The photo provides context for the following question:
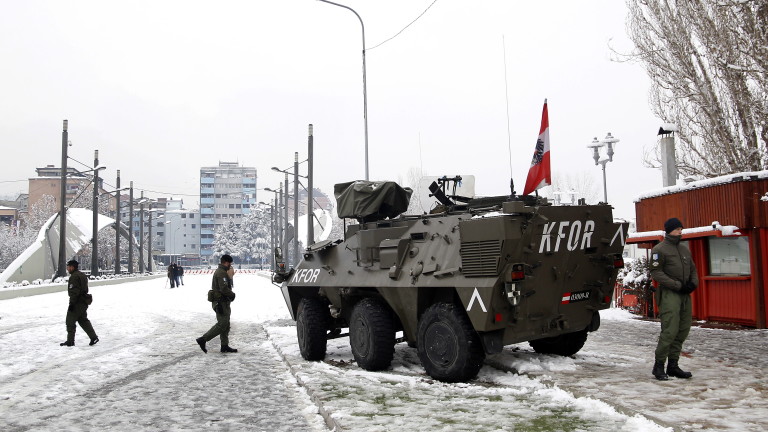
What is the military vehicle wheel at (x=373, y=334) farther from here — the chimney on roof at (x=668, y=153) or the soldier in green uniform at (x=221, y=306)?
the chimney on roof at (x=668, y=153)

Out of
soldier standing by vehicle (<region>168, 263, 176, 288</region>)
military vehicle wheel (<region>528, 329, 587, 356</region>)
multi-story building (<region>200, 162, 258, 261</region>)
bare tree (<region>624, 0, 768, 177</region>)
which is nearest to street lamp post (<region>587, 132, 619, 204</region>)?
bare tree (<region>624, 0, 768, 177</region>)

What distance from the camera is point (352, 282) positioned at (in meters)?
8.77

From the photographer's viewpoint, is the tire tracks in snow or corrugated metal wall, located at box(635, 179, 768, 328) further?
corrugated metal wall, located at box(635, 179, 768, 328)

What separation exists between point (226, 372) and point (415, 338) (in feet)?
8.67

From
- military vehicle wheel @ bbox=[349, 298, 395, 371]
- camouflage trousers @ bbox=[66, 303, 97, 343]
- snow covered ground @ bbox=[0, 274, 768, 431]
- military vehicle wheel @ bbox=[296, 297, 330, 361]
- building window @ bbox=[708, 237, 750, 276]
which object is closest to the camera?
snow covered ground @ bbox=[0, 274, 768, 431]

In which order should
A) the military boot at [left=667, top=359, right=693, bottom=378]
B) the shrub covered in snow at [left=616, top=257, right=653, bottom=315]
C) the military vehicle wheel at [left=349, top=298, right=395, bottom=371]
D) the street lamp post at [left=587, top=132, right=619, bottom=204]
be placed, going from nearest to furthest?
the military boot at [left=667, top=359, right=693, bottom=378], the military vehicle wheel at [left=349, top=298, right=395, bottom=371], the shrub covered in snow at [left=616, top=257, right=653, bottom=315], the street lamp post at [left=587, top=132, right=619, bottom=204]

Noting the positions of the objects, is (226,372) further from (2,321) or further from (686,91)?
(686,91)

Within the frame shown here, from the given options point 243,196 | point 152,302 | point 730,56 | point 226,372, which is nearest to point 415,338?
point 226,372

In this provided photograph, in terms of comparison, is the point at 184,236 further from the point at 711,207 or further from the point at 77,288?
the point at 711,207

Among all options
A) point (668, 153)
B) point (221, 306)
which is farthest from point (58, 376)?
point (668, 153)

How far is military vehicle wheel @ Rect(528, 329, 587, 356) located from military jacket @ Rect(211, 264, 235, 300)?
499cm

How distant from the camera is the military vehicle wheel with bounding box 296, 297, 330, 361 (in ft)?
30.8

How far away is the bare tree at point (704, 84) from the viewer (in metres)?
17.2

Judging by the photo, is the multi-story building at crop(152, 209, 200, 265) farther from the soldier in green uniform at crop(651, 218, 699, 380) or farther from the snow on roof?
the soldier in green uniform at crop(651, 218, 699, 380)
